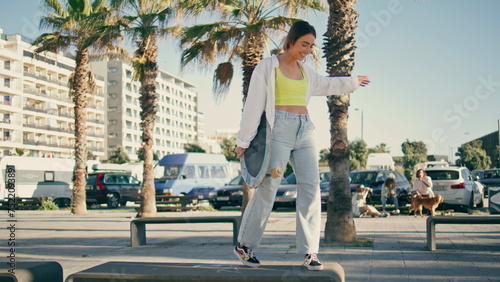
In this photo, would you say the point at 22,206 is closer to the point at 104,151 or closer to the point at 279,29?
the point at 279,29

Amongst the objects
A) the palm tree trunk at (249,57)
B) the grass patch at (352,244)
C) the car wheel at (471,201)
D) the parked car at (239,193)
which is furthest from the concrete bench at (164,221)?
the car wheel at (471,201)

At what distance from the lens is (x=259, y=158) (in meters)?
4.17

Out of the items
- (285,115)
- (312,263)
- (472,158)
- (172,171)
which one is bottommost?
(312,263)

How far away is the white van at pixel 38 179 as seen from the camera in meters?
27.8

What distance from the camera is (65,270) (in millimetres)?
6660

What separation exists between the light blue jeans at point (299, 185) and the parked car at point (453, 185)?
48.6ft

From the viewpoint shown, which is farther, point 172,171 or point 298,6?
point 172,171

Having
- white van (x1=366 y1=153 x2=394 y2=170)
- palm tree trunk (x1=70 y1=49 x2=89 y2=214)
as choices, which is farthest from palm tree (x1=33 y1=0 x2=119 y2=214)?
white van (x1=366 y1=153 x2=394 y2=170)

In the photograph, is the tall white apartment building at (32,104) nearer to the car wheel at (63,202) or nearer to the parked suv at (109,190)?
the car wheel at (63,202)

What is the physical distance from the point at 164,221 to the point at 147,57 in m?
10.2

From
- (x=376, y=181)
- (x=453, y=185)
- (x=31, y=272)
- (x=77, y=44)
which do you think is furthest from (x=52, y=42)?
(x=31, y=272)

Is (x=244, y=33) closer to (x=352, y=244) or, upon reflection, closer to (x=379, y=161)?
(x=352, y=244)

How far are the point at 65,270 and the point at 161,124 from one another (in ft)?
376

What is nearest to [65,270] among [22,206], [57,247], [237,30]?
[57,247]
